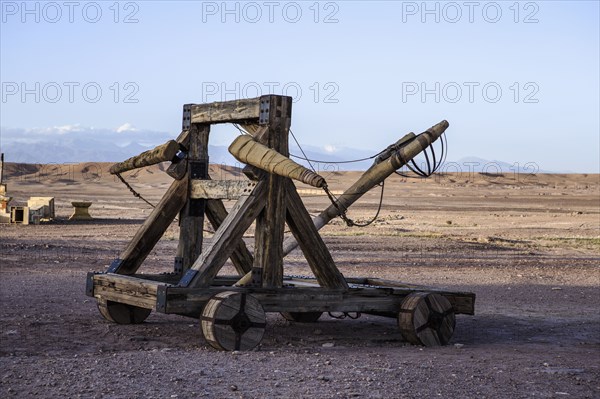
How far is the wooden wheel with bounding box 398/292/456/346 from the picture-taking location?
34.0 ft

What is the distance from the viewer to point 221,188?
10.6 metres

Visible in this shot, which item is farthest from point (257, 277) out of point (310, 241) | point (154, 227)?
point (154, 227)

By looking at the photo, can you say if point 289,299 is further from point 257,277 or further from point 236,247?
point 236,247

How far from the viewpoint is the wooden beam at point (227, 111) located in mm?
10414

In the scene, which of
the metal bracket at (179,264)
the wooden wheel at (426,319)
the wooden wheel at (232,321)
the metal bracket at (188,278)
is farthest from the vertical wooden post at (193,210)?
the wooden wheel at (426,319)

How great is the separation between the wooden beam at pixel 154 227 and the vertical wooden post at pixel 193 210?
10 centimetres

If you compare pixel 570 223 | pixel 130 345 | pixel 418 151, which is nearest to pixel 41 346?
pixel 130 345

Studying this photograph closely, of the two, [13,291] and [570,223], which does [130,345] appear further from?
[570,223]

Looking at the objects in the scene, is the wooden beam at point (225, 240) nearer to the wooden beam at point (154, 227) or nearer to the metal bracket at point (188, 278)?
the metal bracket at point (188, 278)

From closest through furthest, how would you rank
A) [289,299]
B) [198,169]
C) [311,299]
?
[289,299] < [311,299] < [198,169]

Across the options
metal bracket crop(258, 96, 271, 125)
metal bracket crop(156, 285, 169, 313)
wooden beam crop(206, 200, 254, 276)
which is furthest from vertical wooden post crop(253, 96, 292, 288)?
metal bracket crop(156, 285, 169, 313)

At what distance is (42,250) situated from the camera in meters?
21.3

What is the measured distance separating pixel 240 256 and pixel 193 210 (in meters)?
0.79

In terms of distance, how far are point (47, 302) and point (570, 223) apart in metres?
28.4
